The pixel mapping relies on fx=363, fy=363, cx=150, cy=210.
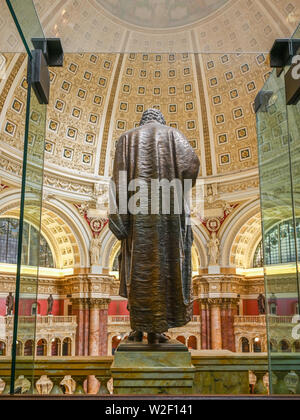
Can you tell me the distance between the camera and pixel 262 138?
3.75 meters

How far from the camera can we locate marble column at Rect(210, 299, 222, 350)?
1653 cm

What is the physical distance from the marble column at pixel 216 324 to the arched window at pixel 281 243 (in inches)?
543

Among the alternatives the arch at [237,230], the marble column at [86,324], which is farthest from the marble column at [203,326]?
the marble column at [86,324]

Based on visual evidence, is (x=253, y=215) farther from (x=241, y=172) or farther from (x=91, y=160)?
(x=91, y=160)

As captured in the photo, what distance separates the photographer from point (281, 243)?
3074 mm

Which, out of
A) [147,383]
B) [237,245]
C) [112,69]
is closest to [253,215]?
[237,245]

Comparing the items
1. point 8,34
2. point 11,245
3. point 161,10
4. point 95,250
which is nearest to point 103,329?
point 95,250

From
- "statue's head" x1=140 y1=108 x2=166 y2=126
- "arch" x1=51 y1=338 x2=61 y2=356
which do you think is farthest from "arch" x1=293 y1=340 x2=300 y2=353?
"arch" x1=51 y1=338 x2=61 y2=356

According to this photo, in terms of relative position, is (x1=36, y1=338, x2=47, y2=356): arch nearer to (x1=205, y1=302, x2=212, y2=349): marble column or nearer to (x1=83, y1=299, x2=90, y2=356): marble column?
(x1=83, y1=299, x2=90, y2=356): marble column

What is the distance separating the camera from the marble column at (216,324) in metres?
16.5

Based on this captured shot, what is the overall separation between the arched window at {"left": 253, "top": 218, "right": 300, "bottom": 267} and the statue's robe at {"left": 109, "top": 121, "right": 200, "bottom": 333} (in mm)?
832

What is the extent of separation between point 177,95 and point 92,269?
906 centimetres

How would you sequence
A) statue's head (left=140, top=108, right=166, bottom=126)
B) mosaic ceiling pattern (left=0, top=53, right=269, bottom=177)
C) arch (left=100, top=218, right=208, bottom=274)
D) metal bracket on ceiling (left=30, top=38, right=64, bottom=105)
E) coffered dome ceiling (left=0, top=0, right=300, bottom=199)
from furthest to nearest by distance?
arch (left=100, top=218, right=208, bottom=274) → mosaic ceiling pattern (left=0, top=53, right=269, bottom=177) → coffered dome ceiling (left=0, top=0, right=300, bottom=199) → statue's head (left=140, top=108, right=166, bottom=126) → metal bracket on ceiling (left=30, top=38, right=64, bottom=105)

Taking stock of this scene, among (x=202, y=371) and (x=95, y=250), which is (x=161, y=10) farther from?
(x=95, y=250)
